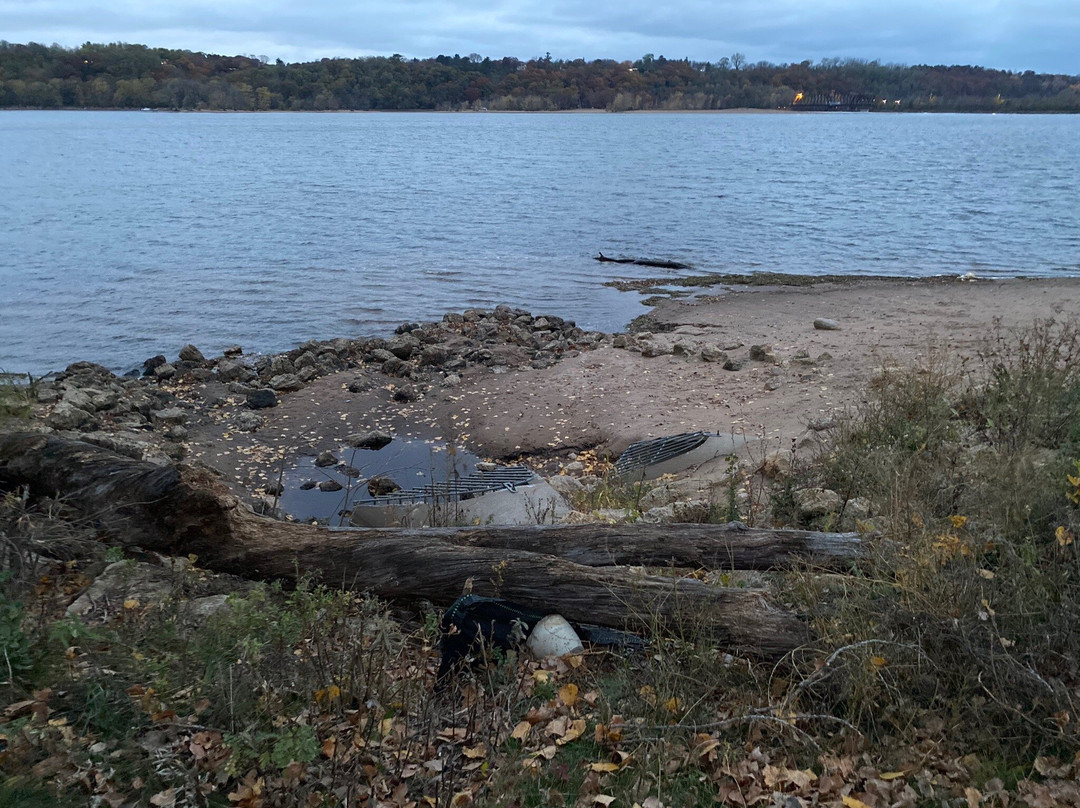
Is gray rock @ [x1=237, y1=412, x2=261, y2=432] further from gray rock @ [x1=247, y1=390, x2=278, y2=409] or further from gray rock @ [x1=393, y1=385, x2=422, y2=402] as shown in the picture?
gray rock @ [x1=393, y1=385, x2=422, y2=402]

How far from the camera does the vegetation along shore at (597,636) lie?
3082mm

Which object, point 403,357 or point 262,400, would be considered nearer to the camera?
point 262,400

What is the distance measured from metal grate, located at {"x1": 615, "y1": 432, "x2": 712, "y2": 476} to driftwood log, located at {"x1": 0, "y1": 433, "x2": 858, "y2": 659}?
387 centimetres

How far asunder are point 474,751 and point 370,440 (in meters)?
7.52

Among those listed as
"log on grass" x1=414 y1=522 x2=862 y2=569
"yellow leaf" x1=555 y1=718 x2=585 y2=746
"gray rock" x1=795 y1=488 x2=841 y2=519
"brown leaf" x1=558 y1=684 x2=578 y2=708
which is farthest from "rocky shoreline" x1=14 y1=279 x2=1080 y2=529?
"yellow leaf" x1=555 y1=718 x2=585 y2=746

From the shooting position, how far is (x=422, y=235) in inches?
1096

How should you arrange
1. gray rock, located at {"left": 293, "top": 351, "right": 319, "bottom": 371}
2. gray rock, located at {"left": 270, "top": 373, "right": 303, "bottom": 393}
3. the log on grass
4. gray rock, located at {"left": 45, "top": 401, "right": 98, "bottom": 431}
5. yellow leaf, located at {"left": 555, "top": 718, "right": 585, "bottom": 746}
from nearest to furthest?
yellow leaf, located at {"left": 555, "top": 718, "right": 585, "bottom": 746} → the log on grass → gray rock, located at {"left": 45, "top": 401, "right": 98, "bottom": 431} → gray rock, located at {"left": 270, "top": 373, "right": 303, "bottom": 393} → gray rock, located at {"left": 293, "top": 351, "right": 319, "bottom": 371}

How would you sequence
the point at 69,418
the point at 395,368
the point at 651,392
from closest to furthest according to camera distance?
1. the point at 69,418
2. the point at 651,392
3. the point at 395,368

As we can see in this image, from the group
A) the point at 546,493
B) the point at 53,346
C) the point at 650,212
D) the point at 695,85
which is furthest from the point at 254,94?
the point at 546,493

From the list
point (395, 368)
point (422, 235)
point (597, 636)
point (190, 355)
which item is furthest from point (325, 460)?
point (422, 235)

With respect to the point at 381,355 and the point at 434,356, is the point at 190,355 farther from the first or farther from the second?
the point at 434,356

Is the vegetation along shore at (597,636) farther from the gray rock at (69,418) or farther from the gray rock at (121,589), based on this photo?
the gray rock at (69,418)

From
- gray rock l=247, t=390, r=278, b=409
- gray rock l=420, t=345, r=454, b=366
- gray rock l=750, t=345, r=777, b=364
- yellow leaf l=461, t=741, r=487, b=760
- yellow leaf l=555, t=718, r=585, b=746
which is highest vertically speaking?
yellow leaf l=461, t=741, r=487, b=760

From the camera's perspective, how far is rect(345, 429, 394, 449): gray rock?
34.4ft
